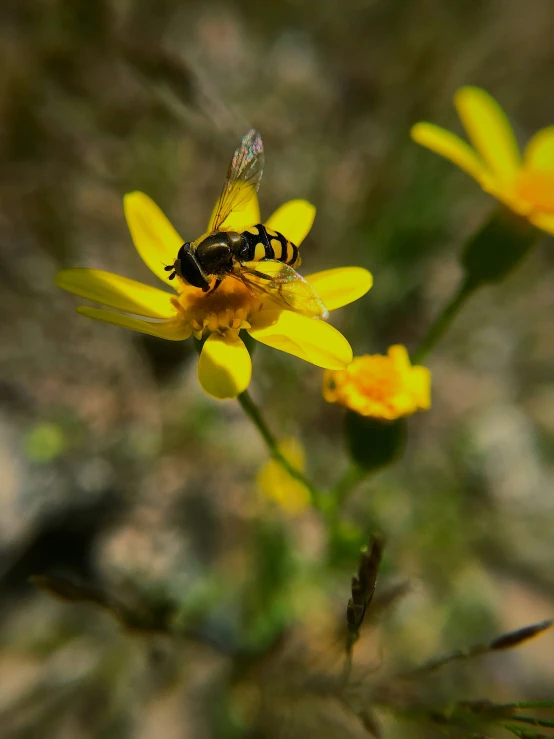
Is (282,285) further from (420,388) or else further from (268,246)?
(420,388)

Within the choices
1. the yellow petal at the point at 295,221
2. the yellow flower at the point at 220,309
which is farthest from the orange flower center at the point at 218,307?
the yellow petal at the point at 295,221

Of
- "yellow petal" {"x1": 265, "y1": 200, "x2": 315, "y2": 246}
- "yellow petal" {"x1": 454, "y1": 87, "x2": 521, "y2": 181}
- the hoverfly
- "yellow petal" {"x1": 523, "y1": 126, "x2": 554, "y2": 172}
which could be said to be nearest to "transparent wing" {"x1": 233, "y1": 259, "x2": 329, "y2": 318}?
the hoverfly

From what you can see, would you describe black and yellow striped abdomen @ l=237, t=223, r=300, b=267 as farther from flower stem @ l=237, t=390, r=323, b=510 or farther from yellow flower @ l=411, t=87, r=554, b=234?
yellow flower @ l=411, t=87, r=554, b=234

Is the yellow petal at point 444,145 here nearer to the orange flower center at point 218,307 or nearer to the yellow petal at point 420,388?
the yellow petal at point 420,388

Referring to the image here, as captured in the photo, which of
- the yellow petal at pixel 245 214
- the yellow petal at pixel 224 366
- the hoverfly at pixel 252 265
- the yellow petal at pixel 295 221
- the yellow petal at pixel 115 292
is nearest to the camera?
the yellow petal at pixel 224 366

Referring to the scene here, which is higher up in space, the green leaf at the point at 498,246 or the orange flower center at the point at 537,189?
the orange flower center at the point at 537,189

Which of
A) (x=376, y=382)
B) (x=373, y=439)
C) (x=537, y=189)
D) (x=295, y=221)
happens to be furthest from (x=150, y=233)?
(x=537, y=189)

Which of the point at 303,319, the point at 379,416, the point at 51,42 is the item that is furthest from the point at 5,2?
the point at 379,416
